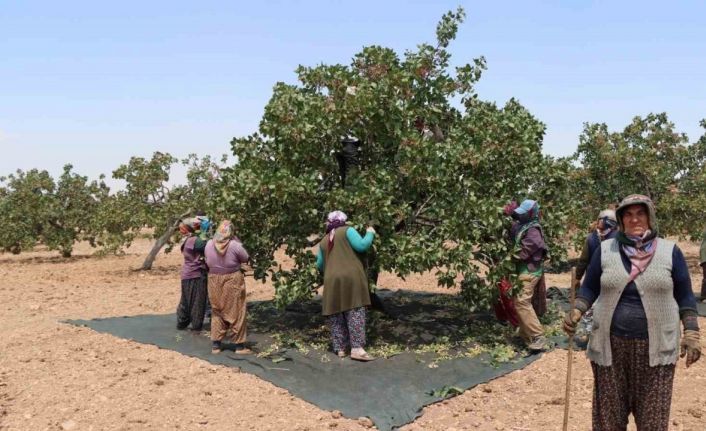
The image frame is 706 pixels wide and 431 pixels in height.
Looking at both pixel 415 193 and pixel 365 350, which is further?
pixel 415 193

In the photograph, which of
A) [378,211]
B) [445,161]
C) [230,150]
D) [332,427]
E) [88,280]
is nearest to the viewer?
[332,427]

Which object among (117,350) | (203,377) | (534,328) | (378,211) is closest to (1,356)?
(117,350)

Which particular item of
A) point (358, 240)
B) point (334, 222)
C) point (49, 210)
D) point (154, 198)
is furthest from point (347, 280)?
point (49, 210)

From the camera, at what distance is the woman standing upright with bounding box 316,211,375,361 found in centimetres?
643

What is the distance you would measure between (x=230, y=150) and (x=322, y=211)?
1535 millimetres

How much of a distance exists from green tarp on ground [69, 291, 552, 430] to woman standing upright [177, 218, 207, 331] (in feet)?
0.85

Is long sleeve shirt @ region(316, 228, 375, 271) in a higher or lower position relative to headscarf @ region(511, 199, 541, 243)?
lower

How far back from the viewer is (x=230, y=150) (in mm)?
7652

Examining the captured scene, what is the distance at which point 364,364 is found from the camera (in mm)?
6273

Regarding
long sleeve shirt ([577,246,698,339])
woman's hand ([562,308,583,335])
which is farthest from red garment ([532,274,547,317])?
long sleeve shirt ([577,246,698,339])

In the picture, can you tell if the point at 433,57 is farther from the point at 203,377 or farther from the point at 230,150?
the point at 203,377

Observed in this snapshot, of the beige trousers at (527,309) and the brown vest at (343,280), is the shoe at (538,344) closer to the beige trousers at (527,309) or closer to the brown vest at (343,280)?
the beige trousers at (527,309)

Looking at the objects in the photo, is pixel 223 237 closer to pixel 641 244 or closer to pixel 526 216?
pixel 526 216

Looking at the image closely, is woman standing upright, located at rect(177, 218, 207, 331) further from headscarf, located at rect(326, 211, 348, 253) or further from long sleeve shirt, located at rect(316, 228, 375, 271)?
long sleeve shirt, located at rect(316, 228, 375, 271)
